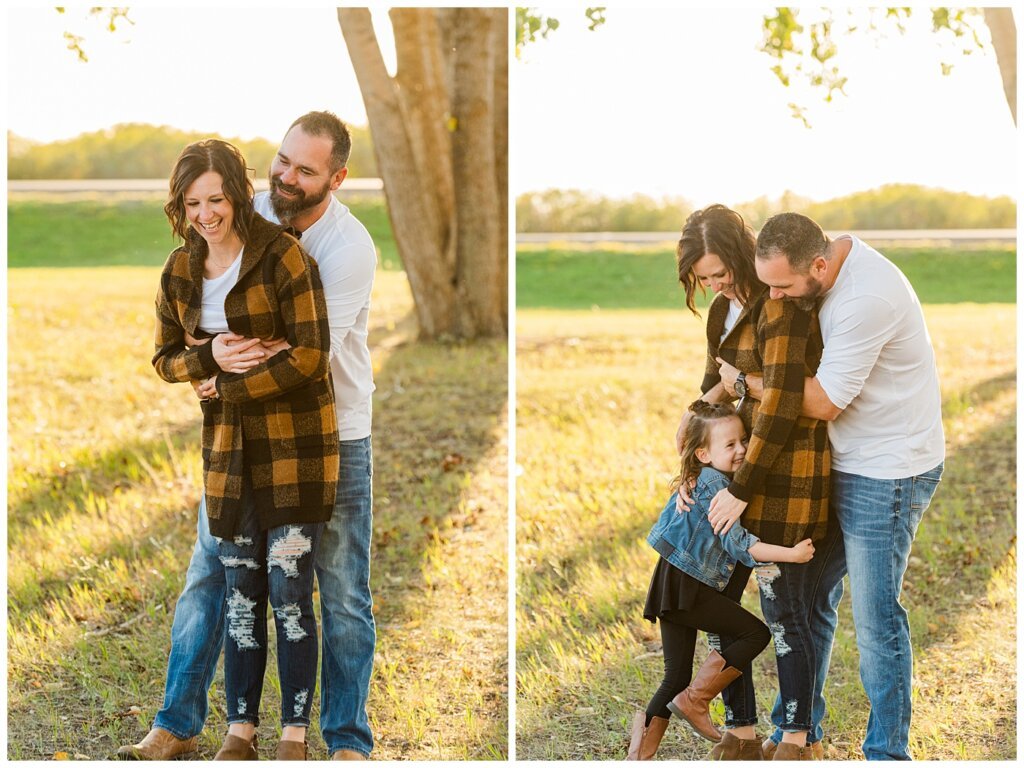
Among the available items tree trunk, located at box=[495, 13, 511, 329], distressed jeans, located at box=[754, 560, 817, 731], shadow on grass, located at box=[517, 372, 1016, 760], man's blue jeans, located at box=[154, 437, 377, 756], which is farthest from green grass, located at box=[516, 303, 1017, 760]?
tree trunk, located at box=[495, 13, 511, 329]

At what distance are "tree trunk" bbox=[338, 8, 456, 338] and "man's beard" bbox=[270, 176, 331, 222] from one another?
12.9 feet

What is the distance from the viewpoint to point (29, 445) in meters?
6.21

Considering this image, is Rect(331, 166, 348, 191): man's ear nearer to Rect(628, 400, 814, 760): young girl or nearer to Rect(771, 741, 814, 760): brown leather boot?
Rect(628, 400, 814, 760): young girl

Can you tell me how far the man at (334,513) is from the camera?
8.79 ft

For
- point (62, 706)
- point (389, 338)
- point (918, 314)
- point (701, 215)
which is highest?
point (701, 215)

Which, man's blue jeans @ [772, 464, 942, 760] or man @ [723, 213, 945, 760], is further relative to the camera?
man's blue jeans @ [772, 464, 942, 760]

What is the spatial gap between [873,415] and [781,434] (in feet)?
0.85

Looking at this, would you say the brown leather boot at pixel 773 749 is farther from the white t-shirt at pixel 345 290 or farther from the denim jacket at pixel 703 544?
the white t-shirt at pixel 345 290

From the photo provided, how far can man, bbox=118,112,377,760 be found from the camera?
8.79 ft

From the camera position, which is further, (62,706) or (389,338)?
(389,338)

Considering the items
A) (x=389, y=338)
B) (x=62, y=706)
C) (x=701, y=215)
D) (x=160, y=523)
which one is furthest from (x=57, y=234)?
(x=701, y=215)

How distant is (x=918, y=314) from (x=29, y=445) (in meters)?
5.15

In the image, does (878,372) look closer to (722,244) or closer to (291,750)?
(722,244)

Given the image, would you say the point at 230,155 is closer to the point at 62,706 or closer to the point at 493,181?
the point at 62,706
